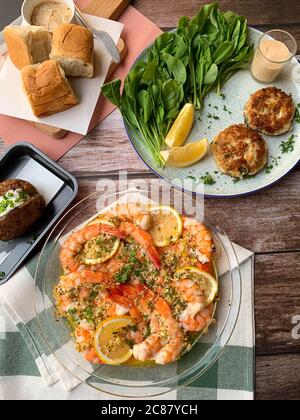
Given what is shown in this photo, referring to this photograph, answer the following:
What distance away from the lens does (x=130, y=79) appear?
2127 mm

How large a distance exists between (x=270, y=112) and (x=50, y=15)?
1.07 metres

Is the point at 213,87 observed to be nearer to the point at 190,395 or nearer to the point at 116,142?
the point at 116,142

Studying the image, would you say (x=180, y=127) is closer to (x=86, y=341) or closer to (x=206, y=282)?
(x=206, y=282)

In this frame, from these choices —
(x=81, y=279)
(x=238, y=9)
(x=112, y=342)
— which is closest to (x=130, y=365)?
(x=112, y=342)

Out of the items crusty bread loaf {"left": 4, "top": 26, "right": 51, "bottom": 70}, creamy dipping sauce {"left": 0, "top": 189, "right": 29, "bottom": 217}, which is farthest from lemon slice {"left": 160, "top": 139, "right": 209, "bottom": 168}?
crusty bread loaf {"left": 4, "top": 26, "right": 51, "bottom": 70}

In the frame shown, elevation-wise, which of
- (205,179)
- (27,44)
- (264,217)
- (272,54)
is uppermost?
(27,44)

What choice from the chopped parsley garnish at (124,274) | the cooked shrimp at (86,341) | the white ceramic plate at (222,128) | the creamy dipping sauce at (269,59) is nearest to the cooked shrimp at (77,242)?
the chopped parsley garnish at (124,274)

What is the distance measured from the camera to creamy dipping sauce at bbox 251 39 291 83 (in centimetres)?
217

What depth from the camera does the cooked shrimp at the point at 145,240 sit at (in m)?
2.00

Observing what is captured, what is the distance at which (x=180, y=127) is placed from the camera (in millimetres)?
2152

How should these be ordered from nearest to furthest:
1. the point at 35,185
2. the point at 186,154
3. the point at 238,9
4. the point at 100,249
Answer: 1. the point at 100,249
2. the point at 186,154
3. the point at 35,185
4. the point at 238,9

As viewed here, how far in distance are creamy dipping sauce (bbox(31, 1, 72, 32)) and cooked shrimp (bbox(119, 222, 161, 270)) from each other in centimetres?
100

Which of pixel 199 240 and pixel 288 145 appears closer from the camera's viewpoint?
pixel 199 240

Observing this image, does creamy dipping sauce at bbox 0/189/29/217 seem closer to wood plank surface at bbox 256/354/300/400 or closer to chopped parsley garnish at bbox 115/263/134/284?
chopped parsley garnish at bbox 115/263/134/284
